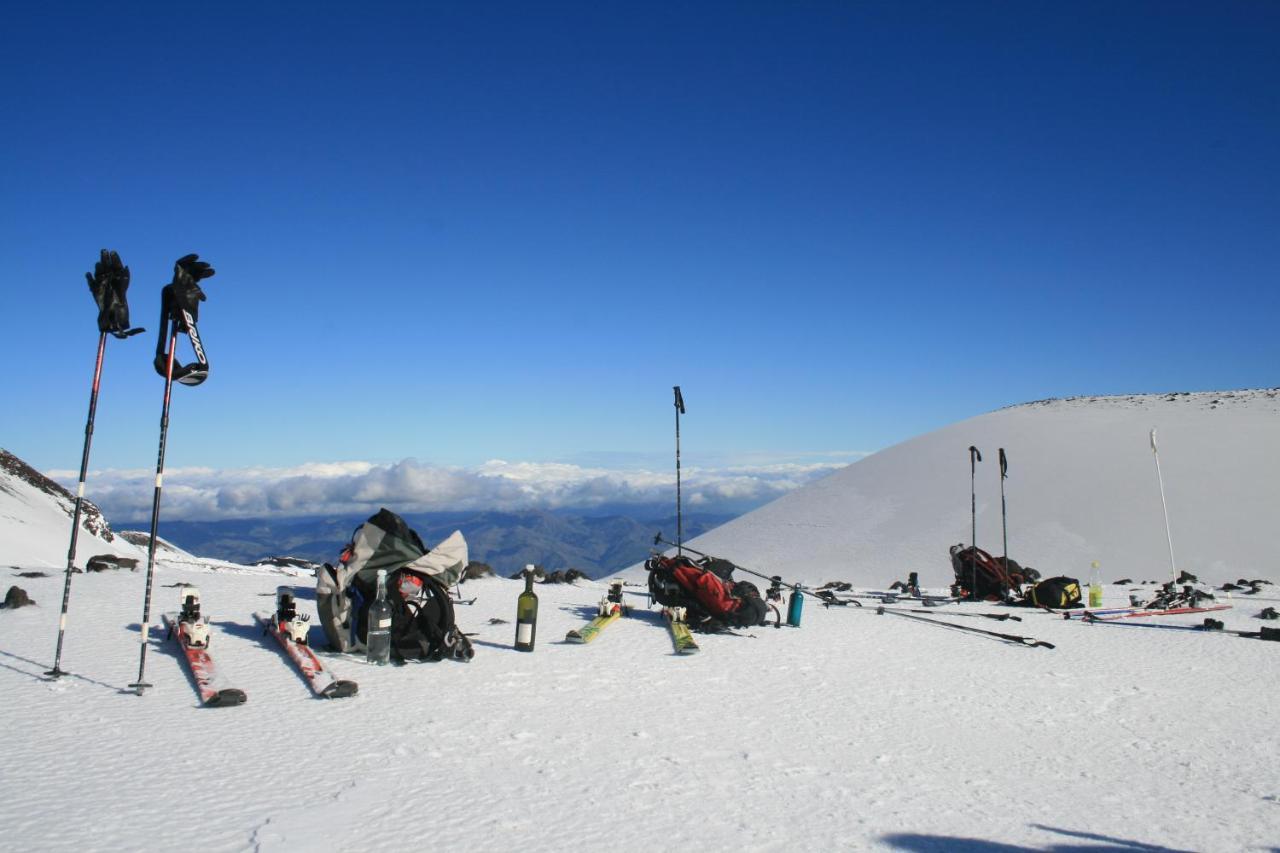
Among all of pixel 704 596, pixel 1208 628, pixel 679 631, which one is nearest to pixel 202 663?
pixel 679 631

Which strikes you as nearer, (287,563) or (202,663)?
(202,663)

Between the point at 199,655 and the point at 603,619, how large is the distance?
5594 mm

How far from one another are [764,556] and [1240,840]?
33381 millimetres

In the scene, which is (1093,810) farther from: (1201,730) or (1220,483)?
(1220,483)

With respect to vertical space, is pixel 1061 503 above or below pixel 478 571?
above

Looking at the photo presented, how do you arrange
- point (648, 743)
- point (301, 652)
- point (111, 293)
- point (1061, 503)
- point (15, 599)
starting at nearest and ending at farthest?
point (648, 743) < point (111, 293) < point (301, 652) < point (15, 599) < point (1061, 503)

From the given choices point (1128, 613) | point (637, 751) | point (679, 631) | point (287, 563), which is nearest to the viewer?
point (637, 751)

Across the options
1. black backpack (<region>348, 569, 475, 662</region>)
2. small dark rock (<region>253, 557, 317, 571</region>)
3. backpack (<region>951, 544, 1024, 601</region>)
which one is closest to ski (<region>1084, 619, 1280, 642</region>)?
backpack (<region>951, 544, 1024, 601</region>)

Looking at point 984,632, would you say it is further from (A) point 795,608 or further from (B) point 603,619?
(B) point 603,619

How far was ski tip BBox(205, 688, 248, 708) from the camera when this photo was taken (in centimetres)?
645

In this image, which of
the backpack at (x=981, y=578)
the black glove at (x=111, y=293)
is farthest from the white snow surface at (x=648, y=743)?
the backpack at (x=981, y=578)

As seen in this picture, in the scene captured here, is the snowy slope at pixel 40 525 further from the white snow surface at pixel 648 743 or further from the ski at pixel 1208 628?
the ski at pixel 1208 628

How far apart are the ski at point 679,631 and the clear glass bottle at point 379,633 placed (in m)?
3.60

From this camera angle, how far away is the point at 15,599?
34.5ft
